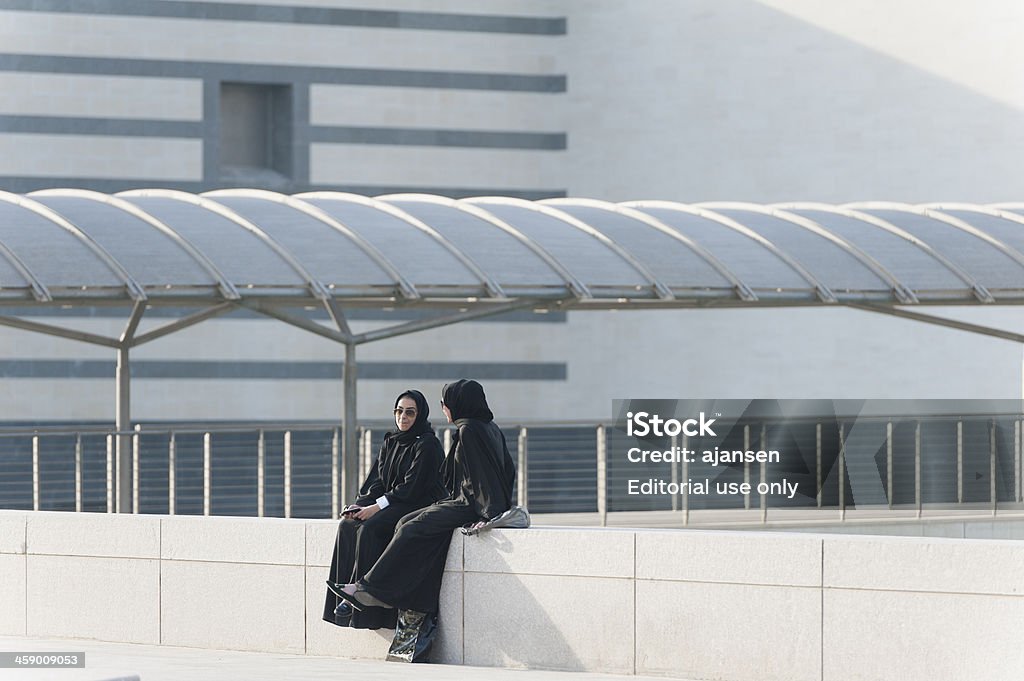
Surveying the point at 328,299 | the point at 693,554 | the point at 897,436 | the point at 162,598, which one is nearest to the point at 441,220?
the point at 328,299

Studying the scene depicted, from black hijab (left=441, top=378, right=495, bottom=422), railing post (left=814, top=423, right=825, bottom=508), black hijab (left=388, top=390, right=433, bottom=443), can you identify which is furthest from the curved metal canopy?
black hijab (left=441, top=378, right=495, bottom=422)

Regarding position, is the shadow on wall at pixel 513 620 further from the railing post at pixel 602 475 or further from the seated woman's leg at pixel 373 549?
the railing post at pixel 602 475

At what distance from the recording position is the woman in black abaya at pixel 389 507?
9.35 meters

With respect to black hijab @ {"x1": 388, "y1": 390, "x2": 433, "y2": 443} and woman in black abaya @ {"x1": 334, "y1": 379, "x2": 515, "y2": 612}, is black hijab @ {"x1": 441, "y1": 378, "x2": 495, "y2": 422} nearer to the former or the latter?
woman in black abaya @ {"x1": 334, "y1": 379, "x2": 515, "y2": 612}

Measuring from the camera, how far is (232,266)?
1426cm

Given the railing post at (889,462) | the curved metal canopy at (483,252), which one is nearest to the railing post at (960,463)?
the railing post at (889,462)

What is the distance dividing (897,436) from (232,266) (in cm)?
607

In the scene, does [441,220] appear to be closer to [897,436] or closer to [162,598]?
[897,436]

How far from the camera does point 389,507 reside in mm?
9391

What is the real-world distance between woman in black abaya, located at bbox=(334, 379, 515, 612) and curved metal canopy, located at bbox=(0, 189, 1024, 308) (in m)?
5.15

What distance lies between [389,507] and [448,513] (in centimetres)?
36

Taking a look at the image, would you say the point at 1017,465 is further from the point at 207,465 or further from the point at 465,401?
the point at 465,401

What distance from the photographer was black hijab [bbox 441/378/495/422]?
29.6 ft

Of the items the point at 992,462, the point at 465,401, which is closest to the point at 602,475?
the point at 992,462
